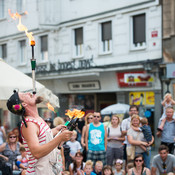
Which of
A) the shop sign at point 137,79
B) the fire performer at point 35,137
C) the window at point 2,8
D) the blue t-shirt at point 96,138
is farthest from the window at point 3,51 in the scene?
the fire performer at point 35,137

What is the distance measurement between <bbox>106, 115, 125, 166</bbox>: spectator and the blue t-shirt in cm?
51

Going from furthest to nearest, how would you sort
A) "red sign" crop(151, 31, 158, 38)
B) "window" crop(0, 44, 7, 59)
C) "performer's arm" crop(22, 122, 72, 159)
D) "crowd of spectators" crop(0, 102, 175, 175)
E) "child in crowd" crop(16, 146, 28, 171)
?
"window" crop(0, 44, 7, 59) → "red sign" crop(151, 31, 158, 38) → "child in crowd" crop(16, 146, 28, 171) → "crowd of spectators" crop(0, 102, 175, 175) → "performer's arm" crop(22, 122, 72, 159)

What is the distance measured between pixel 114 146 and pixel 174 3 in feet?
26.4

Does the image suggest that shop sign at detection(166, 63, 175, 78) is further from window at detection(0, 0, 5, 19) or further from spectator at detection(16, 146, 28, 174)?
window at detection(0, 0, 5, 19)

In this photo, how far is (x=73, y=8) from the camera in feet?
68.6

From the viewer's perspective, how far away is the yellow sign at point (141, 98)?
1734 centimetres

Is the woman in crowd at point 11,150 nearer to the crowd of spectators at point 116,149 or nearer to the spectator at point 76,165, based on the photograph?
the crowd of spectators at point 116,149

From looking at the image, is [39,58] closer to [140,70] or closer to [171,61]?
[140,70]

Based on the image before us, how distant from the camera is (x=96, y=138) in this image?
9.43 m

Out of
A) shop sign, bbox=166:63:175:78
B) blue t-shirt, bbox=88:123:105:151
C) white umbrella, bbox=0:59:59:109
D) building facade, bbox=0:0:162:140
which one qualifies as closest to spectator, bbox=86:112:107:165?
blue t-shirt, bbox=88:123:105:151

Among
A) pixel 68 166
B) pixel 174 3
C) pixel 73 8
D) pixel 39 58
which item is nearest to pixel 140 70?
pixel 174 3

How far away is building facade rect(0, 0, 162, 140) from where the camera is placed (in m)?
17.0

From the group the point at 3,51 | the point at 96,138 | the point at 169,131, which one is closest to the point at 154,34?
the point at 169,131

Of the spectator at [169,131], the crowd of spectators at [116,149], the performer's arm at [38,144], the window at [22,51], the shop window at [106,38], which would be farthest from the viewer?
the window at [22,51]
